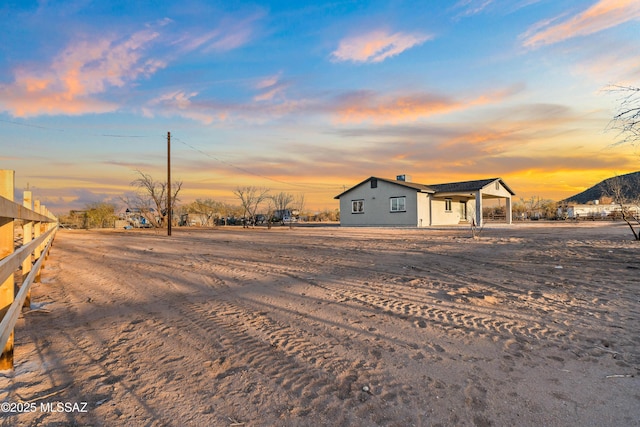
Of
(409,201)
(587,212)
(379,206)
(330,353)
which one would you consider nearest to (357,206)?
(379,206)

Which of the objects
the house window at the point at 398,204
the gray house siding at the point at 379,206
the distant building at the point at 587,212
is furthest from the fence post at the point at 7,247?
the distant building at the point at 587,212

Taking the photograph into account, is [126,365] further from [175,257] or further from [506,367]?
[175,257]

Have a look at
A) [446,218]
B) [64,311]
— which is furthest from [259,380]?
[446,218]

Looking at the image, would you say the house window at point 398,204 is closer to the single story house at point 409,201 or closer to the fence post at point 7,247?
the single story house at point 409,201

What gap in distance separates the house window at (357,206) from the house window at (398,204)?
347 centimetres

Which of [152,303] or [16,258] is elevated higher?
[16,258]

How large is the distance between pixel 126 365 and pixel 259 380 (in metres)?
1.29

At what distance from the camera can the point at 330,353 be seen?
3289 mm

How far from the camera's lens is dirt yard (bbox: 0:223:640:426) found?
237 centimetres

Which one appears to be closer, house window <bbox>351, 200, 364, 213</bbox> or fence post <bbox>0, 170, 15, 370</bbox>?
fence post <bbox>0, 170, 15, 370</bbox>

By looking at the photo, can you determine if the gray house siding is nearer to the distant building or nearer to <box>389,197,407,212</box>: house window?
<box>389,197,407,212</box>: house window

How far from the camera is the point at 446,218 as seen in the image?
1291 inches

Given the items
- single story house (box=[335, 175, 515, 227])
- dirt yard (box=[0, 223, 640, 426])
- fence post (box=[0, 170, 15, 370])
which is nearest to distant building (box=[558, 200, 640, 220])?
single story house (box=[335, 175, 515, 227])

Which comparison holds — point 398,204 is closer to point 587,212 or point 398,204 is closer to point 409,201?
point 409,201
